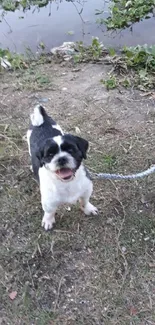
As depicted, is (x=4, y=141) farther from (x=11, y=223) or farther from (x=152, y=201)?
(x=152, y=201)

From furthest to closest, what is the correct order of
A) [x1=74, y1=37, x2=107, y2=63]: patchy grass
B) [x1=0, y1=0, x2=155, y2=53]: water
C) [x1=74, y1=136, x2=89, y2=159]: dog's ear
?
[x1=0, y1=0, x2=155, y2=53]: water, [x1=74, y1=37, x2=107, y2=63]: patchy grass, [x1=74, y1=136, x2=89, y2=159]: dog's ear

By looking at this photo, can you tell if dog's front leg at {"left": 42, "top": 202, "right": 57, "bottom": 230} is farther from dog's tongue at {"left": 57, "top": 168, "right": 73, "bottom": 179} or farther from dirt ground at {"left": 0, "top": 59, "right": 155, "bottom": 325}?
dog's tongue at {"left": 57, "top": 168, "right": 73, "bottom": 179}

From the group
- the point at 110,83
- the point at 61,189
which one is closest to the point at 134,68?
the point at 110,83

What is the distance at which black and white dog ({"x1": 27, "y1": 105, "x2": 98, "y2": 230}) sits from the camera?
2.31 metres

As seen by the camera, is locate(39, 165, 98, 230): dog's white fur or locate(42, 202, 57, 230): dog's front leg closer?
locate(39, 165, 98, 230): dog's white fur

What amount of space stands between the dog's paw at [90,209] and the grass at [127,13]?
2.74 m

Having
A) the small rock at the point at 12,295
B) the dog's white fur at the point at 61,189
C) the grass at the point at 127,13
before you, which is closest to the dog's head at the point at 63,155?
the dog's white fur at the point at 61,189

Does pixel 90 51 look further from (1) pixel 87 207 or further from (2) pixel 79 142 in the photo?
(2) pixel 79 142

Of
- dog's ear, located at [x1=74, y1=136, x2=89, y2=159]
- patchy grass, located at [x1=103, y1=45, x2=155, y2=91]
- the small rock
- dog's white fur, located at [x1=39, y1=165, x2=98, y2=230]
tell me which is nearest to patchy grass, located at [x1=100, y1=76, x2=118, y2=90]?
Result: patchy grass, located at [x1=103, y1=45, x2=155, y2=91]

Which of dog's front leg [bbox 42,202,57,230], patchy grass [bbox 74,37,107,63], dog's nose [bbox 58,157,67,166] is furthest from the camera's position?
patchy grass [bbox 74,37,107,63]

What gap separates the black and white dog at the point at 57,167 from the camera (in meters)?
2.31

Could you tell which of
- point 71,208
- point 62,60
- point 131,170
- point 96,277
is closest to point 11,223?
point 71,208

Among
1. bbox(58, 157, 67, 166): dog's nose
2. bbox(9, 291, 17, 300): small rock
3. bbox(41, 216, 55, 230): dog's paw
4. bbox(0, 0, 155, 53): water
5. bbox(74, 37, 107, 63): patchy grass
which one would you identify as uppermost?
bbox(58, 157, 67, 166): dog's nose

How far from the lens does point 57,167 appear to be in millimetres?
2305
